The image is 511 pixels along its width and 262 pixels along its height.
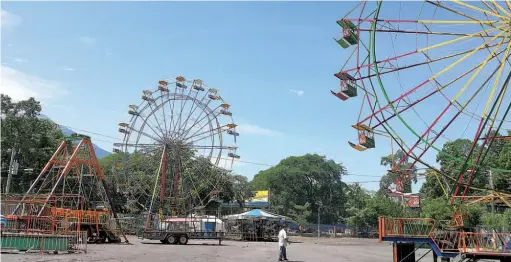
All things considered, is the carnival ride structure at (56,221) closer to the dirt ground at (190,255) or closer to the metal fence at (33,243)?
the metal fence at (33,243)

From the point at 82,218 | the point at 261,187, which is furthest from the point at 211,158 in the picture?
the point at 261,187

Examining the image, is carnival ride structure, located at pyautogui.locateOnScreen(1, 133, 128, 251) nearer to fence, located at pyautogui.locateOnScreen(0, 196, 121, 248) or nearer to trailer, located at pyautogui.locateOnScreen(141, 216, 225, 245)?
fence, located at pyautogui.locateOnScreen(0, 196, 121, 248)

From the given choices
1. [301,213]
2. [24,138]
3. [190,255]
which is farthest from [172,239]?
[301,213]

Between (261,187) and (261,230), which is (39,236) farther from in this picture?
(261,187)

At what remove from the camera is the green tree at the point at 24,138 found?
47250 mm

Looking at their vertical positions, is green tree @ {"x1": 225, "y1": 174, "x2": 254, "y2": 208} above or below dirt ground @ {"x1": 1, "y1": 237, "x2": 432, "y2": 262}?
above

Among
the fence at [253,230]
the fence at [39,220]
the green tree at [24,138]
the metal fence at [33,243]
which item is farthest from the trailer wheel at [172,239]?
the green tree at [24,138]

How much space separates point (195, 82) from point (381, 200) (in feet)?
106

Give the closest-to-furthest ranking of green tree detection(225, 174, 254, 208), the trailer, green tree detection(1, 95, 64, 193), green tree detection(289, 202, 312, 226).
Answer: the trailer, green tree detection(1, 95, 64, 193), green tree detection(225, 174, 254, 208), green tree detection(289, 202, 312, 226)

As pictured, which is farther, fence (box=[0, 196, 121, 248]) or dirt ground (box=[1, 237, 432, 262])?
fence (box=[0, 196, 121, 248])

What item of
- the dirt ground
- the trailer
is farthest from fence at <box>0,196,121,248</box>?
the trailer

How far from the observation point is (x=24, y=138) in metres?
47.9

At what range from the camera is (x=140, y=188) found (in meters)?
44.4

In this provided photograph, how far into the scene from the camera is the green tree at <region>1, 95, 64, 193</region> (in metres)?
47.2
